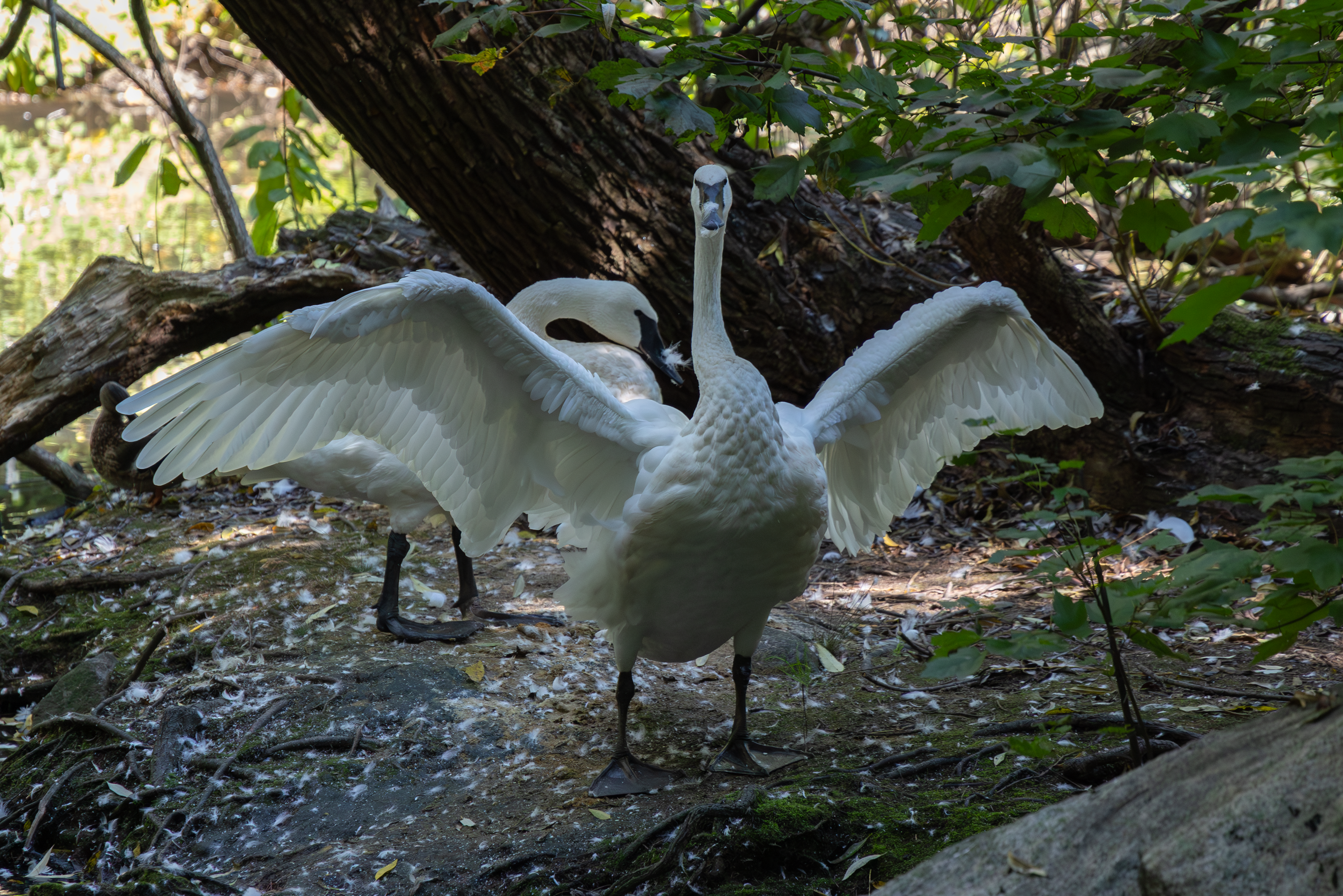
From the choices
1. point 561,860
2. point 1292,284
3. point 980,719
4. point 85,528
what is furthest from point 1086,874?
point 1292,284

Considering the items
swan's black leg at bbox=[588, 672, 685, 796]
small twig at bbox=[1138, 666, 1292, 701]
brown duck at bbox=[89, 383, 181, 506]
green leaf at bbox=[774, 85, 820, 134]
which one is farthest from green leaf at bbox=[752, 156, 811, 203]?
brown duck at bbox=[89, 383, 181, 506]

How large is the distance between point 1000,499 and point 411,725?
3.15 metres

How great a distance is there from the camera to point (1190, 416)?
4.64m

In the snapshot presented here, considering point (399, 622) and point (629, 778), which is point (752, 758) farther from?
point (399, 622)

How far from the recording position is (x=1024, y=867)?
150 centimetres

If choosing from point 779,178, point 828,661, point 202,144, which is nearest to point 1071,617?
point 779,178

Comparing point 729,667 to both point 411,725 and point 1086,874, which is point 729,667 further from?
point 1086,874

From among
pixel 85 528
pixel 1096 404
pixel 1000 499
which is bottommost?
pixel 85 528

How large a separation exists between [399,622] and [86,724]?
109 cm

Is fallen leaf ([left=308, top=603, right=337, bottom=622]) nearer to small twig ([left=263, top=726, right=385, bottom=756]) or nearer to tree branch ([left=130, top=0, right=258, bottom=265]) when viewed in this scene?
small twig ([left=263, top=726, right=385, bottom=756])

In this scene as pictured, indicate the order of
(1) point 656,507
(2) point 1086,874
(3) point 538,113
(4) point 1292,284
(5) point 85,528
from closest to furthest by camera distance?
1. (2) point 1086,874
2. (1) point 656,507
3. (3) point 538,113
4. (5) point 85,528
5. (4) point 1292,284

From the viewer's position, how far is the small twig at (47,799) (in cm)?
276

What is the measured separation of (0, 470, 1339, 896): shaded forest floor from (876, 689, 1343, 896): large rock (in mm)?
487

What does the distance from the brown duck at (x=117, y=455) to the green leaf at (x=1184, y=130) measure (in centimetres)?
480
